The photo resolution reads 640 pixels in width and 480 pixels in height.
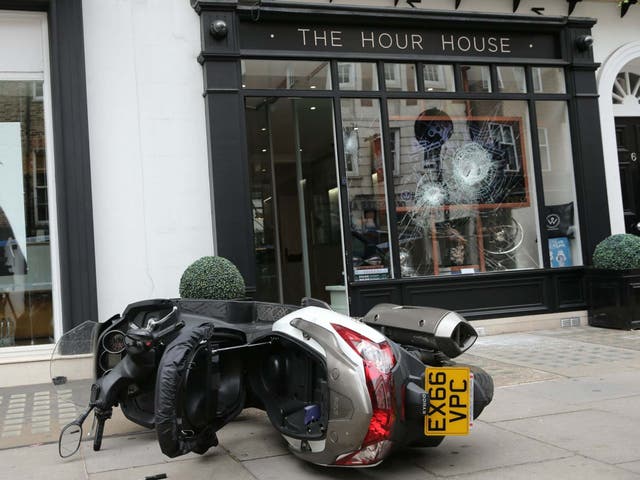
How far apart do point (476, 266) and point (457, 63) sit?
3212 millimetres

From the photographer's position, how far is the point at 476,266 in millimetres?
10305

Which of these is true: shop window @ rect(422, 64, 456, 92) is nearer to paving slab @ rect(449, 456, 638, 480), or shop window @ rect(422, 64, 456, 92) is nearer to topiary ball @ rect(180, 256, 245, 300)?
topiary ball @ rect(180, 256, 245, 300)

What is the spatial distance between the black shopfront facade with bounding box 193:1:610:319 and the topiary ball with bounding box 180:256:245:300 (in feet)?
2.45

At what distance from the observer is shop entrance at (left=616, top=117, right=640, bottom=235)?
1142cm

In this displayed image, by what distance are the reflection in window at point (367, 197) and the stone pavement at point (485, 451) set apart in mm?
3479

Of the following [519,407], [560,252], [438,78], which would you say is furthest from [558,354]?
[438,78]

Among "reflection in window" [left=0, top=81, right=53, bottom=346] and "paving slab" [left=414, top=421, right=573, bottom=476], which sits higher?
"reflection in window" [left=0, top=81, right=53, bottom=346]

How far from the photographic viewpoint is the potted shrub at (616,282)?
381 inches

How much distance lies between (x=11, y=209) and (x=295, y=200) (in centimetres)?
644

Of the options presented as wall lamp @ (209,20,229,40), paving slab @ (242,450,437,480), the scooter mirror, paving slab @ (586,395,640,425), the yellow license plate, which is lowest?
paving slab @ (586,395,640,425)

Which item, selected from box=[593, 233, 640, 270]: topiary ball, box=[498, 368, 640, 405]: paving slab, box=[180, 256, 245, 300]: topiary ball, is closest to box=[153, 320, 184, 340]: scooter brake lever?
box=[180, 256, 245, 300]: topiary ball

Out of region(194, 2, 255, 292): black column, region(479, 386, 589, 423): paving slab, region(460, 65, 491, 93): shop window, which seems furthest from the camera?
region(460, 65, 491, 93): shop window

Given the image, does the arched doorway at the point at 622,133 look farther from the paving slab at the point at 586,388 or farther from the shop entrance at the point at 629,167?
the paving slab at the point at 586,388

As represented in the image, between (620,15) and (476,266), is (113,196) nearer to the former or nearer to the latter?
(476,266)
